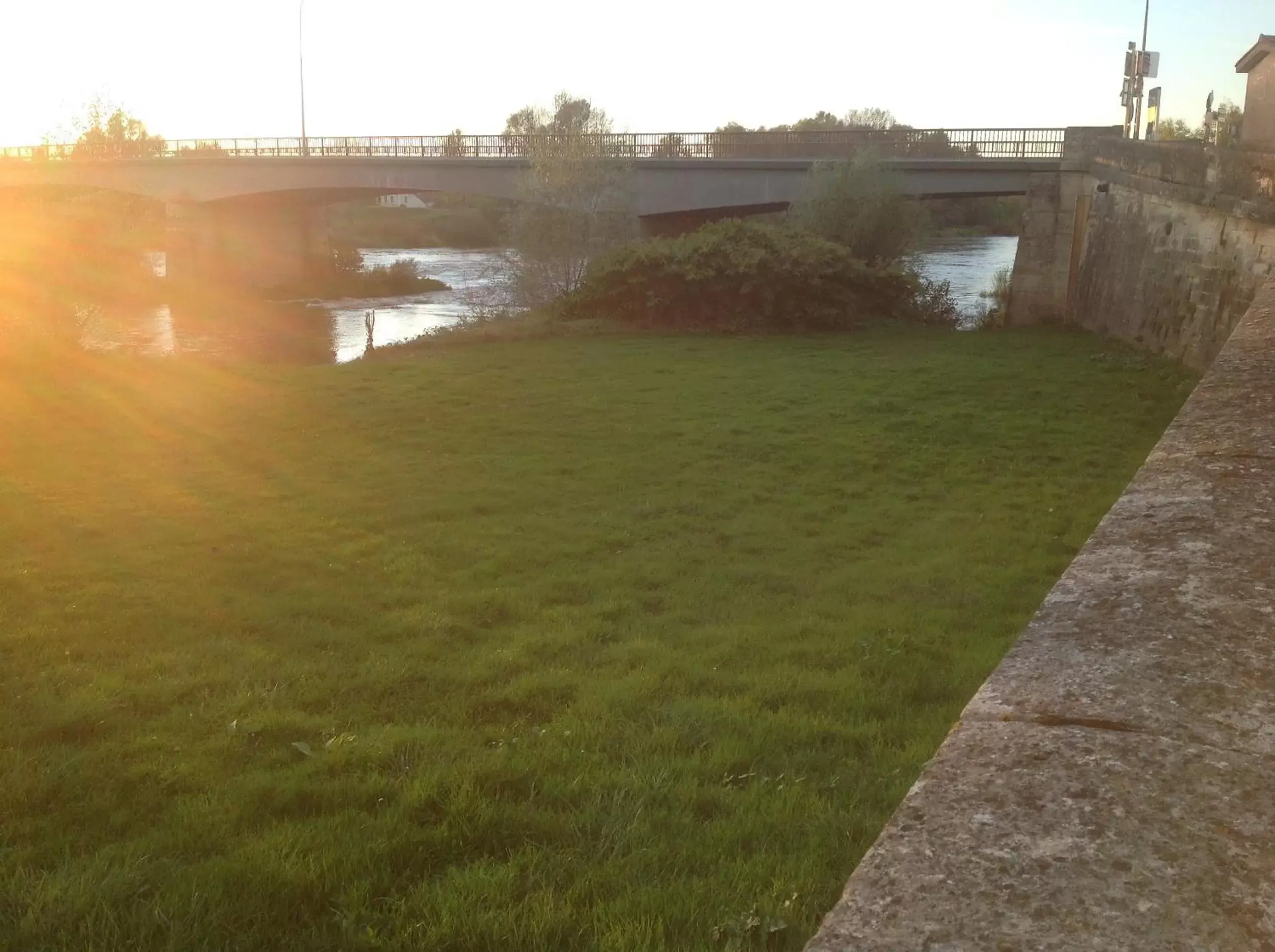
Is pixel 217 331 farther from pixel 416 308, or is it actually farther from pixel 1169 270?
pixel 1169 270

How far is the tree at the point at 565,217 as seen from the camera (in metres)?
31.5

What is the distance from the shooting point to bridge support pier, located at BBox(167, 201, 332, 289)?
170 feet

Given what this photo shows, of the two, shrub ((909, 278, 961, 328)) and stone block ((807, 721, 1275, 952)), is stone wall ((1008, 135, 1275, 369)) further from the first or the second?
stone block ((807, 721, 1275, 952))

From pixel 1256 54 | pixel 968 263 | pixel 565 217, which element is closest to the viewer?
pixel 1256 54

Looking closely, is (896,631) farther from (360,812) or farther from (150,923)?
(150,923)

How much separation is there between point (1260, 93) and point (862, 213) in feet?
43.0

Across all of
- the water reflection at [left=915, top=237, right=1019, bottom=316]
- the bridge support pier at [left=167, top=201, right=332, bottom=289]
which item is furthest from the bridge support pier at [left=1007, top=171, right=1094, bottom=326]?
the bridge support pier at [left=167, top=201, right=332, bottom=289]

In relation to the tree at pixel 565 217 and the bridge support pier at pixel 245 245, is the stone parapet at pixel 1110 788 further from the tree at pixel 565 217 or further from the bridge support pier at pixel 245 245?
the bridge support pier at pixel 245 245

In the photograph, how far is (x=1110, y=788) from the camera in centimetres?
182

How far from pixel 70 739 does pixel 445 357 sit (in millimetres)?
16051

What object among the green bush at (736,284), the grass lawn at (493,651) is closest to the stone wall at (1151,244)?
the grass lawn at (493,651)

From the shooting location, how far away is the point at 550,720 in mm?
4992

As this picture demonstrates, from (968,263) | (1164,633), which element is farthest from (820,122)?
(1164,633)

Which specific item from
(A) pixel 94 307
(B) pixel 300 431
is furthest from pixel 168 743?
(A) pixel 94 307
